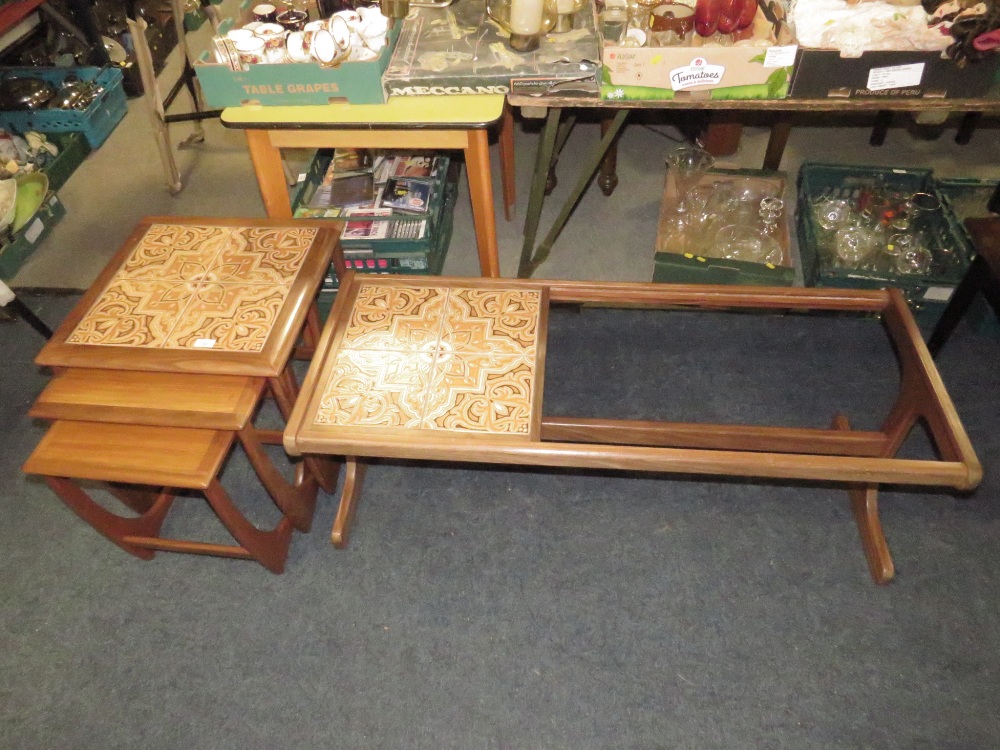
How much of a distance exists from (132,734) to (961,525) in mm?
2113

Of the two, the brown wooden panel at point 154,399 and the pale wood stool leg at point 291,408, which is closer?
the brown wooden panel at point 154,399

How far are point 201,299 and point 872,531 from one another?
178 cm

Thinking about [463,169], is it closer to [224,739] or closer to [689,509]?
[689,509]

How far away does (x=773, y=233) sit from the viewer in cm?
235

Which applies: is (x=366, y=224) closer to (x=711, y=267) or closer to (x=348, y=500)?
(x=348, y=500)

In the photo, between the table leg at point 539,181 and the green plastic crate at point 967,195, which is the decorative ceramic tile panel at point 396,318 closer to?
the table leg at point 539,181

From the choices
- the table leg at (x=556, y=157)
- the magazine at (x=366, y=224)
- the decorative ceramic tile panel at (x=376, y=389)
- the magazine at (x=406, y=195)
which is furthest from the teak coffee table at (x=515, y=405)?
the table leg at (x=556, y=157)

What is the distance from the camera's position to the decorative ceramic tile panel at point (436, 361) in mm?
1459

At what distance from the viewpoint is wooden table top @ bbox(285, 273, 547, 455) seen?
1.44 m

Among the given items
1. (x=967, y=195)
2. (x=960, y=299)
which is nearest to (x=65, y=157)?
(x=960, y=299)

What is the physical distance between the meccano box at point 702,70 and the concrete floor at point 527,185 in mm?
810

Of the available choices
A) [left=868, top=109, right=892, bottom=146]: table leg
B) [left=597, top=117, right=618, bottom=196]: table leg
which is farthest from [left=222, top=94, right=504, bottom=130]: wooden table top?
[left=868, top=109, right=892, bottom=146]: table leg

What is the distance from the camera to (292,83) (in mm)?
1767

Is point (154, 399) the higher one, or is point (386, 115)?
point (386, 115)
